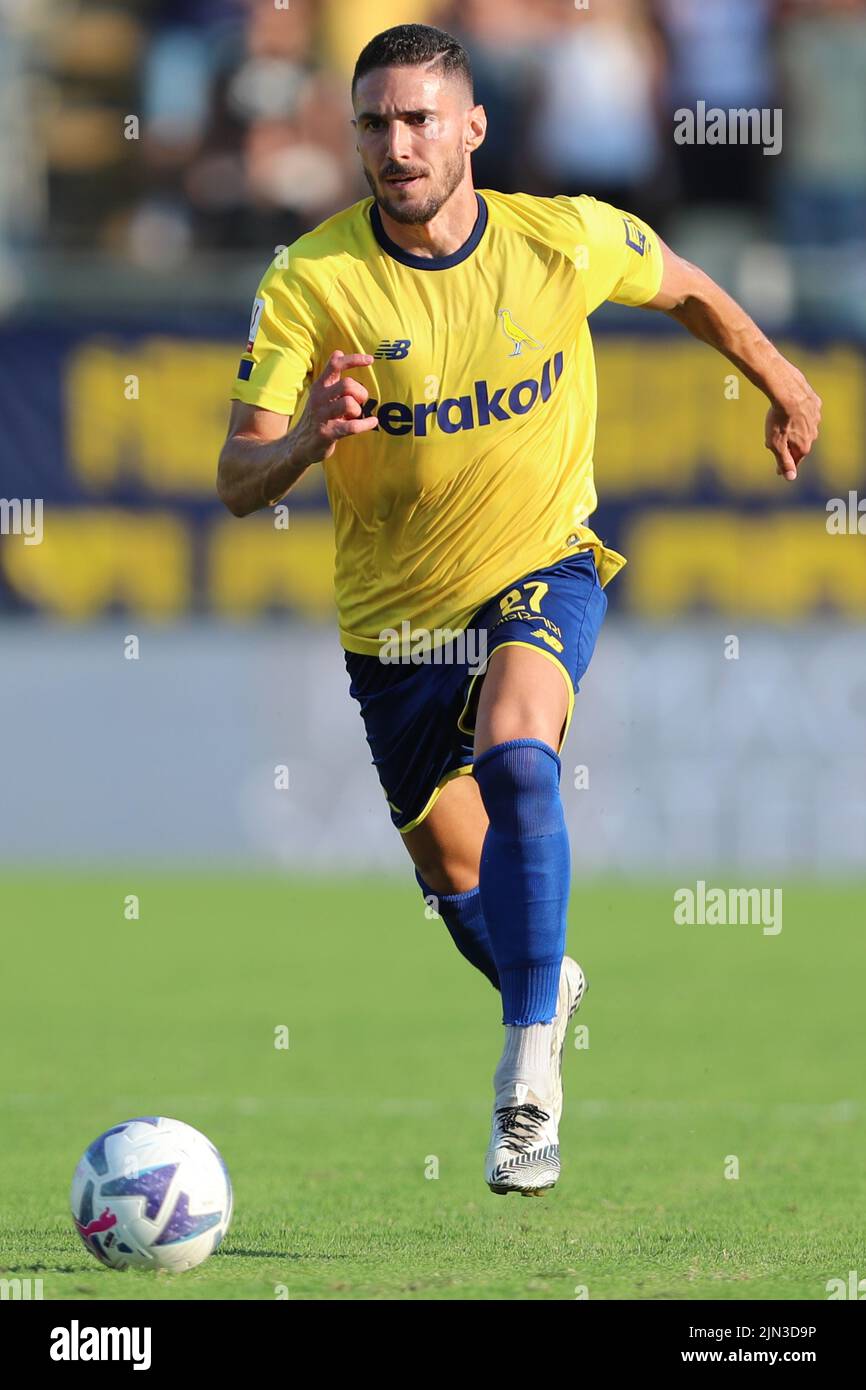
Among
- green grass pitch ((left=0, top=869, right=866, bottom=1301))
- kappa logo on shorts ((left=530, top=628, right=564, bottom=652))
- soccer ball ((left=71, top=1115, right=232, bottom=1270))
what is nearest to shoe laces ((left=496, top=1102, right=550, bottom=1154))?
green grass pitch ((left=0, top=869, right=866, bottom=1301))

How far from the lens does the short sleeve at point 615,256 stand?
585 cm

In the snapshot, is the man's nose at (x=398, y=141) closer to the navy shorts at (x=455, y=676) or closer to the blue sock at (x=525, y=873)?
the navy shorts at (x=455, y=676)

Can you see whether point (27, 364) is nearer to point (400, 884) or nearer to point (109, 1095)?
point (400, 884)

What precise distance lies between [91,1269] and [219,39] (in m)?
12.9

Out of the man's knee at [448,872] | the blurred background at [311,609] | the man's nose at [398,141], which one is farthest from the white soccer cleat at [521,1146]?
the blurred background at [311,609]

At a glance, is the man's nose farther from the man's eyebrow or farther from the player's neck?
the player's neck

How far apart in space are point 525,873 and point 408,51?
190cm

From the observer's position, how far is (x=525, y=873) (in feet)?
17.4

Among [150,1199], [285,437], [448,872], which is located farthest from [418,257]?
[150,1199]

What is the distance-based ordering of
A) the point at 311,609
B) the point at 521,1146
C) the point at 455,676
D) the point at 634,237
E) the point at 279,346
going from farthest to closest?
1. the point at 311,609
2. the point at 634,237
3. the point at 455,676
4. the point at 279,346
5. the point at 521,1146

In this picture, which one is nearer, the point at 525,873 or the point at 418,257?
the point at 525,873

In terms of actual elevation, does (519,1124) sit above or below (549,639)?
below

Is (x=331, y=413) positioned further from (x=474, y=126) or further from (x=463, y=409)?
(x=474, y=126)

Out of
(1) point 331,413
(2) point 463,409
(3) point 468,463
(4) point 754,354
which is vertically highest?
(4) point 754,354
